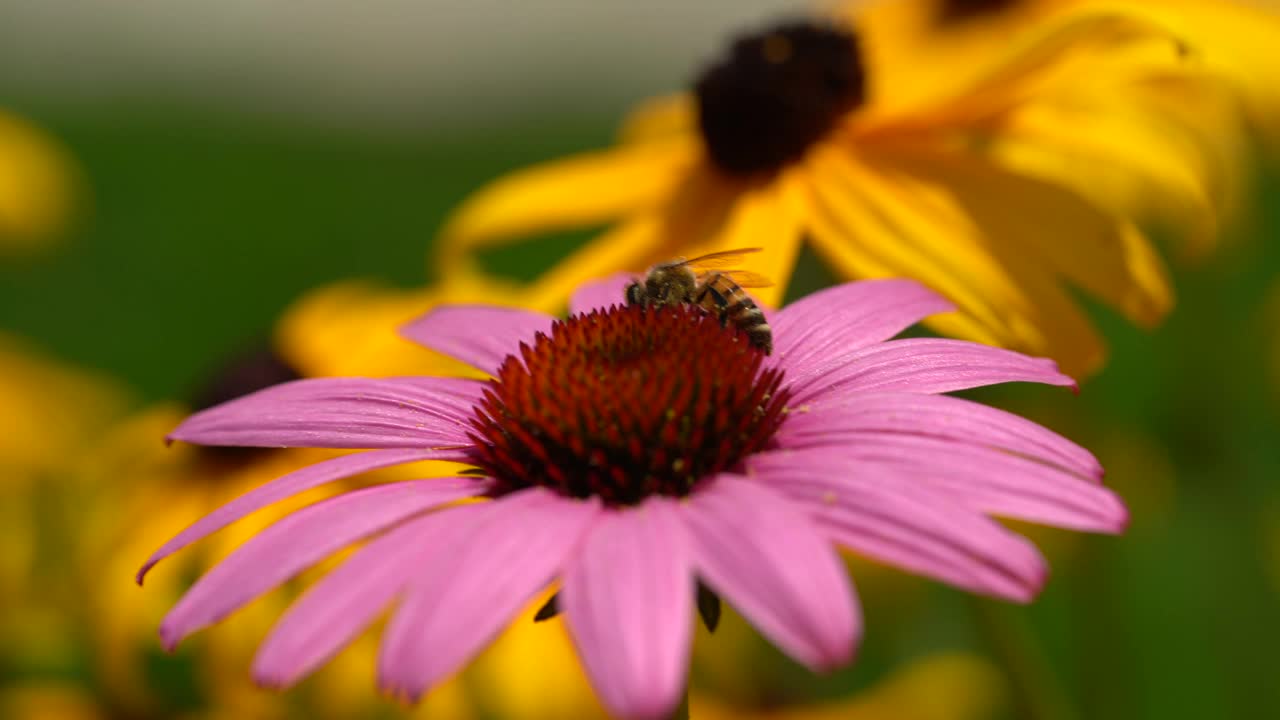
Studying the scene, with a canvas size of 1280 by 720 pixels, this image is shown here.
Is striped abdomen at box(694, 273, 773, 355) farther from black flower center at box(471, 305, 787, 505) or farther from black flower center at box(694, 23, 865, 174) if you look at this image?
black flower center at box(694, 23, 865, 174)

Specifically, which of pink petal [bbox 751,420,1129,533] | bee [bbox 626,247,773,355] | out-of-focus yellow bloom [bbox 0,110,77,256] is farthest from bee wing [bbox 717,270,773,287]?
out-of-focus yellow bloom [bbox 0,110,77,256]

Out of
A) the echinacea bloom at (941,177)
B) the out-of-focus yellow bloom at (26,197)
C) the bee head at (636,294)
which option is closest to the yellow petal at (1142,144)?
the echinacea bloom at (941,177)

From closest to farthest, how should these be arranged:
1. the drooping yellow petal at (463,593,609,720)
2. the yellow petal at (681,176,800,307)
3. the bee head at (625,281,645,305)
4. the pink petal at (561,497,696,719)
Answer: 1. the pink petal at (561,497,696,719)
2. the bee head at (625,281,645,305)
3. the yellow petal at (681,176,800,307)
4. the drooping yellow petal at (463,593,609,720)

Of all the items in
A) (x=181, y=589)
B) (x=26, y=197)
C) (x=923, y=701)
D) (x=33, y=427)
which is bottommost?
(x=923, y=701)

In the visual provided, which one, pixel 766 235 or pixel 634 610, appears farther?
pixel 766 235

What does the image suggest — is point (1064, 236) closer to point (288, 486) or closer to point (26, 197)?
point (288, 486)

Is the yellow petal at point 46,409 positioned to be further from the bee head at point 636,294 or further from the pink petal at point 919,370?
the pink petal at point 919,370

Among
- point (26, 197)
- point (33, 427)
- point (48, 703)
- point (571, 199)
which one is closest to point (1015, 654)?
point (571, 199)
